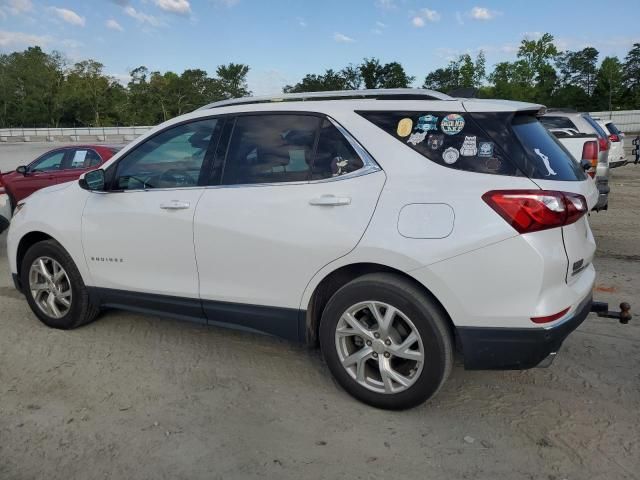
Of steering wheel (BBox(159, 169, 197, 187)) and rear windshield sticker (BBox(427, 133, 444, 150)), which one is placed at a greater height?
rear windshield sticker (BBox(427, 133, 444, 150))

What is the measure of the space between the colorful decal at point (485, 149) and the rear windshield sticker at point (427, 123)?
28cm

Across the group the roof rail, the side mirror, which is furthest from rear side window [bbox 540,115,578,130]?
the side mirror

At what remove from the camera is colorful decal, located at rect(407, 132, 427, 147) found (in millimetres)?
3096

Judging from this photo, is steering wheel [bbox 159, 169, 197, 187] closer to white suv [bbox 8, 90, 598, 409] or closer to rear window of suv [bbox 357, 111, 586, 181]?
white suv [bbox 8, 90, 598, 409]

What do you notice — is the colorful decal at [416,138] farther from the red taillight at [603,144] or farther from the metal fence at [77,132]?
the metal fence at [77,132]

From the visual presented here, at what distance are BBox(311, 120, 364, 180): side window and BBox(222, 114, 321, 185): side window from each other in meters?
0.06

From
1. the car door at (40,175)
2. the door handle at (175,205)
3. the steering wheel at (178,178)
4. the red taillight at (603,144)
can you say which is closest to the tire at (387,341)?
the door handle at (175,205)

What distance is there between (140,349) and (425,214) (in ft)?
8.29

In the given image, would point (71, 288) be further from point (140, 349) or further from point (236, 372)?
point (236, 372)

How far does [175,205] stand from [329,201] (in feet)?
3.82

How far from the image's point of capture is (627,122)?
146 ft

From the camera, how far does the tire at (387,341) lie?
9.73 feet

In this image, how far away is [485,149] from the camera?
2.94 meters

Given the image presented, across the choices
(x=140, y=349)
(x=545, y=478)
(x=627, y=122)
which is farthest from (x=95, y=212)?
(x=627, y=122)
